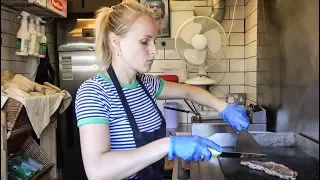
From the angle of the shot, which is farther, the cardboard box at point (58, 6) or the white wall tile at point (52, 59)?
the white wall tile at point (52, 59)

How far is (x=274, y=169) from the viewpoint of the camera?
1.14 meters

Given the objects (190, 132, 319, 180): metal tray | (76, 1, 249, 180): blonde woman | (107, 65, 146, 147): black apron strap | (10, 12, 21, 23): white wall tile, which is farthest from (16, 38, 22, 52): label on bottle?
(190, 132, 319, 180): metal tray

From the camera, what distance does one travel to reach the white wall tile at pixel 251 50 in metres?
2.22

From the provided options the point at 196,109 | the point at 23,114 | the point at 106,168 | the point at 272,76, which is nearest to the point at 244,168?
the point at 106,168

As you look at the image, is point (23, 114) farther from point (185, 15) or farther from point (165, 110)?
point (185, 15)

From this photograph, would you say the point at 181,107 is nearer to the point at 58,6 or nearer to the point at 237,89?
the point at 237,89

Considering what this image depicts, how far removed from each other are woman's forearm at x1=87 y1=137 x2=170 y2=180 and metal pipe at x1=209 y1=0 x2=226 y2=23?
1787 mm

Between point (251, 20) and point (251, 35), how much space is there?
105mm

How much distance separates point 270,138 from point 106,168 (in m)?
0.94

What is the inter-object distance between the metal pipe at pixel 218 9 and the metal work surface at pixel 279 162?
1281 millimetres

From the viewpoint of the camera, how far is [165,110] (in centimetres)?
258

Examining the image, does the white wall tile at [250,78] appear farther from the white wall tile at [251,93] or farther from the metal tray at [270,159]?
the metal tray at [270,159]

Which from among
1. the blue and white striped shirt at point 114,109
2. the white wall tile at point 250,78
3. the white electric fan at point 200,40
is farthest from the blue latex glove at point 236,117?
the white wall tile at point 250,78

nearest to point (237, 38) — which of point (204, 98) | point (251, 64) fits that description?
point (251, 64)
